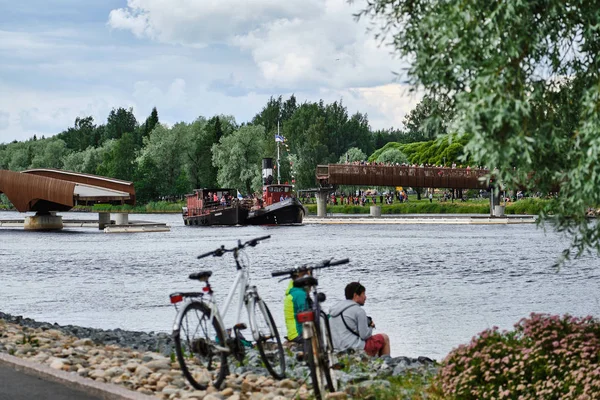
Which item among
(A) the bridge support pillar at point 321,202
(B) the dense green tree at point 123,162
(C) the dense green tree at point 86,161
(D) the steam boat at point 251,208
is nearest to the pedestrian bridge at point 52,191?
(D) the steam boat at point 251,208

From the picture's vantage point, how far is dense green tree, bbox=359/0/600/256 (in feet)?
24.4

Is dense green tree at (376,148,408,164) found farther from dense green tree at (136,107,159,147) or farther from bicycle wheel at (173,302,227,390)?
bicycle wheel at (173,302,227,390)

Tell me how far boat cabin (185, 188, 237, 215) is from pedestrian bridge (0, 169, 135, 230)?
38.2 feet

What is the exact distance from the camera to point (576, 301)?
30.8 m

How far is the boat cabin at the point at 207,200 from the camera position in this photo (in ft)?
332

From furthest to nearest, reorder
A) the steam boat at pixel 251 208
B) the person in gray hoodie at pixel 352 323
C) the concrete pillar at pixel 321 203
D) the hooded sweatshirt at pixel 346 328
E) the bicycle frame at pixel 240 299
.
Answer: the concrete pillar at pixel 321 203 → the steam boat at pixel 251 208 → the hooded sweatshirt at pixel 346 328 → the person in gray hoodie at pixel 352 323 → the bicycle frame at pixel 240 299

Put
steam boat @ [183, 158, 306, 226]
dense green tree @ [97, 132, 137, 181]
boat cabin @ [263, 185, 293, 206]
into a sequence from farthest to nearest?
dense green tree @ [97, 132, 137, 181]
boat cabin @ [263, 185, 293, 206]
steam boat @ [183, 158, 306, 226]

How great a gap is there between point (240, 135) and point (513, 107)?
382 feet

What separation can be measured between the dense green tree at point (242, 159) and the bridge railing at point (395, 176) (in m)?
13.7

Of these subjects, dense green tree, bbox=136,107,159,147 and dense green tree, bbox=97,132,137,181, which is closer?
dense green tree, bbox=97,132,137,181

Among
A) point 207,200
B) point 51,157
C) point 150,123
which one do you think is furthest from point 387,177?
point 51,157

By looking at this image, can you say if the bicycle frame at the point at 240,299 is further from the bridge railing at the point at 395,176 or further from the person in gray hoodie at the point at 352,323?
the bridge railing at the point at 395,176

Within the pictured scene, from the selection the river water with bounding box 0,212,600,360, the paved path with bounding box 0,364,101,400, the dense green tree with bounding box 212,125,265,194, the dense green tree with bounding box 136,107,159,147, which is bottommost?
the river water with bounding box 0,212,600,360

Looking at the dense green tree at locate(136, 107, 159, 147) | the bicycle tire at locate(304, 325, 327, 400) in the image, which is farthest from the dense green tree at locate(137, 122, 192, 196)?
the bicycle tire at locate(304, 325, 327, 400)
